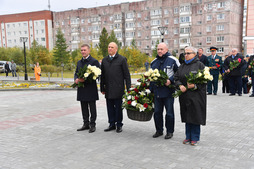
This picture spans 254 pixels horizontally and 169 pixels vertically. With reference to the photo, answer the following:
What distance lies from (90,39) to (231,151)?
2964 inches

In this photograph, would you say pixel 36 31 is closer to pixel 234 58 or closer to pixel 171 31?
pixel 171 31

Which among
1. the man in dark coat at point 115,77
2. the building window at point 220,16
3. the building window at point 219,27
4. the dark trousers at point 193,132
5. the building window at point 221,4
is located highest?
the building window at point 221,4

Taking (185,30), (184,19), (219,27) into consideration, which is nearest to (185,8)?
(184,19)

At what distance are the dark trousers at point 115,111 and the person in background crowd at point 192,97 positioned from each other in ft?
5.57

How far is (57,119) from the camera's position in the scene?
770 cm

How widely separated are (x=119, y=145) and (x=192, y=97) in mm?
1751

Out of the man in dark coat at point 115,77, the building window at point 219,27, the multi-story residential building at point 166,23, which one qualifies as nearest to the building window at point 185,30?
the multi-story residential building at point 166,23

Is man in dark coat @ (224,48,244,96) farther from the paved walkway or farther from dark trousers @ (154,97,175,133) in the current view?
dark trousers @ (154,97,175,133)

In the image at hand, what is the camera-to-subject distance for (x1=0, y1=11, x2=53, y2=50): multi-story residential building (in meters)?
82.2

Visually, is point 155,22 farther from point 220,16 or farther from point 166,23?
point 220,16

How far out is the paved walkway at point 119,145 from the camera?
166 inches

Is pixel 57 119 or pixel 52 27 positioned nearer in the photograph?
pixel 57 119

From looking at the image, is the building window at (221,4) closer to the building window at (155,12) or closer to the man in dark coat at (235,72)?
the building window at (155,12)

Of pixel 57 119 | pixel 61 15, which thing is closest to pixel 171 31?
pixel 61 15
